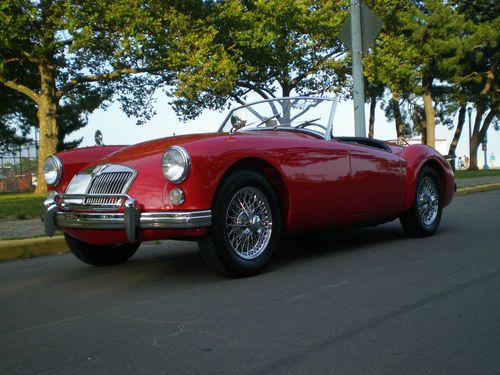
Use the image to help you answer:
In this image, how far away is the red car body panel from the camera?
13.2 ft

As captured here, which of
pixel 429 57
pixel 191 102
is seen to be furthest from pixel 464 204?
pixel 429 57

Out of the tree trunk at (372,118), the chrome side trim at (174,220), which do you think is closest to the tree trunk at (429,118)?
the tree trunk at (372,118)

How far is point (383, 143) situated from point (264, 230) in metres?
2.19

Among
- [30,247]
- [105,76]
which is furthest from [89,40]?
[30,247]

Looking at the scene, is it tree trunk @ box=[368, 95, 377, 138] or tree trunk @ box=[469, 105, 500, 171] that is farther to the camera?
tree trunk @ box=[368, 95, 377, 138]

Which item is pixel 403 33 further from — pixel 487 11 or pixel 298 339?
pixel 298 339

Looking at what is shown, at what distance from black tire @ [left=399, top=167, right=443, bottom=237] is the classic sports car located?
435 millimetres

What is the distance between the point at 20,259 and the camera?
5840 millimetres

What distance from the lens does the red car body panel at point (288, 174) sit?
158 inches

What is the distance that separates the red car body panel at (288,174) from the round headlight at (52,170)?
50mm

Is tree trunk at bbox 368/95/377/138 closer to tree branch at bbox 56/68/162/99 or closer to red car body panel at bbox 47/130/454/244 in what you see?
tree branch at bbox 56/68/162/99

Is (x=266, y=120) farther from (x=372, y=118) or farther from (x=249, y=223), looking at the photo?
(x=372, y=118)

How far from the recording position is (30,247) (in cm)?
598

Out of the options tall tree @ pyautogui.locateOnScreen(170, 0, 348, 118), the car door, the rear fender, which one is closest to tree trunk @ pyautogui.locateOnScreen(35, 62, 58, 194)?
tall tree @ pyautogui.locateOnScreen(170, 0, 348, 118)
